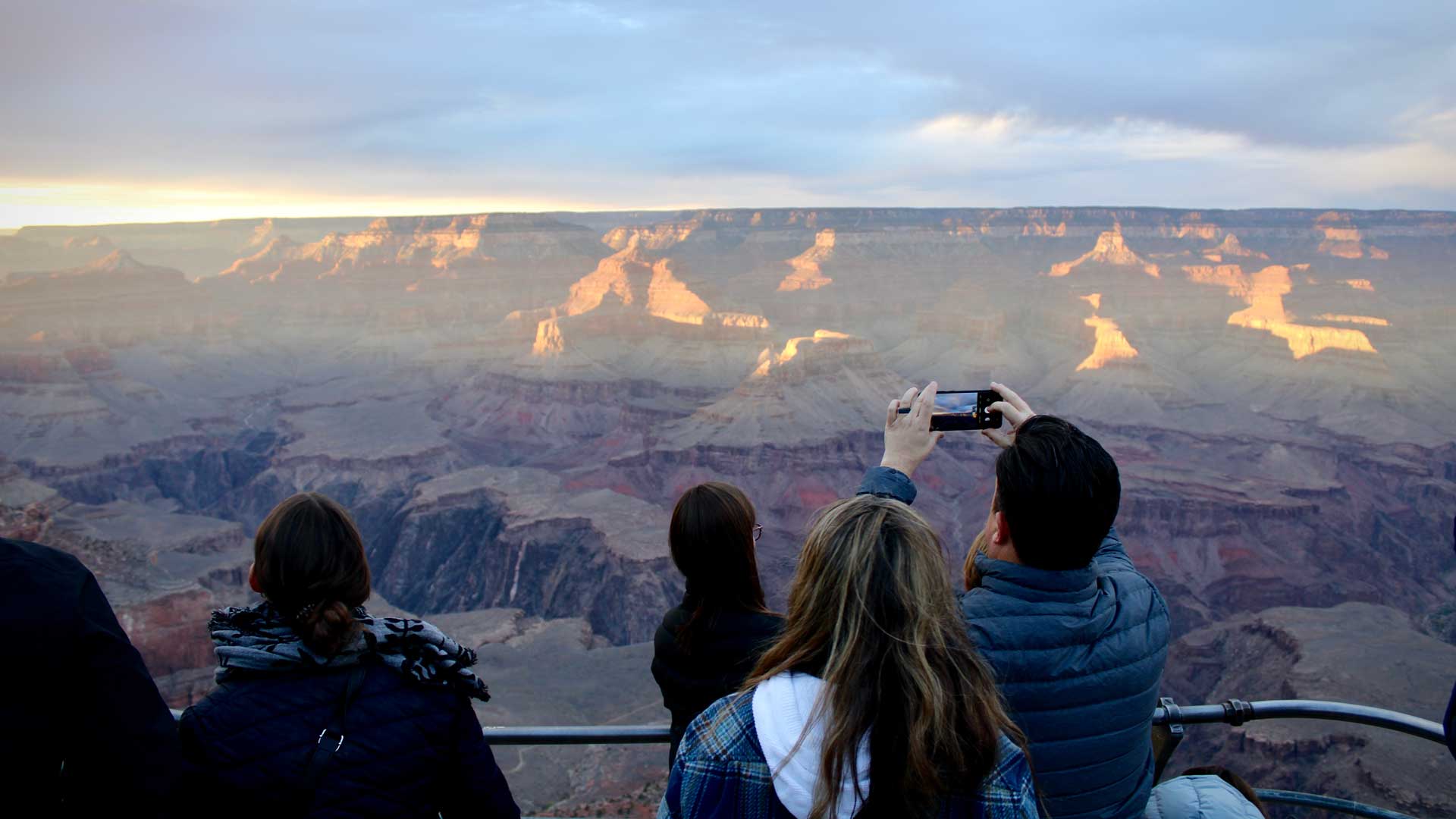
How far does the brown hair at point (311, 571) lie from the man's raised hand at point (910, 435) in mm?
2079

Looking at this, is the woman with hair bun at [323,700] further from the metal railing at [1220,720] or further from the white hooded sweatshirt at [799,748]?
the white hooded sweatshirt at [799,748]

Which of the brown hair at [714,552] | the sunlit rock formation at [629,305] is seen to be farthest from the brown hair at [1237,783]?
the sunlit rock formation at [629,305]

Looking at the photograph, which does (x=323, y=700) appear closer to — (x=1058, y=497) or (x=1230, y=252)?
(x=1058, y=497)

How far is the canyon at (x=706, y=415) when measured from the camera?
28047 mm

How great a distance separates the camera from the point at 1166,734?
4070 mm

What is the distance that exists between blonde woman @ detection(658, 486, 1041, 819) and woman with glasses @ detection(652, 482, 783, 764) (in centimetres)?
157

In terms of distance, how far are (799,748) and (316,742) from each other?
1804 millimetres


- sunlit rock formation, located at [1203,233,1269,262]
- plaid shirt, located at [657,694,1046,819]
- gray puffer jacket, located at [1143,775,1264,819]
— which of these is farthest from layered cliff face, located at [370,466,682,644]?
sunlit rock formation, located at [1203,233,1269,262]

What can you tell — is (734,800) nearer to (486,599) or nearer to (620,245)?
(486,599)

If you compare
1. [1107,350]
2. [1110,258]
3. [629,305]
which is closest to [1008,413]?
[1107,350]

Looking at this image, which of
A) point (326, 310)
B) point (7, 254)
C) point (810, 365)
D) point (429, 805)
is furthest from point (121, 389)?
point (429, 805)

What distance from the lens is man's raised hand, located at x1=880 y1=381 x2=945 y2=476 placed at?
365 cm

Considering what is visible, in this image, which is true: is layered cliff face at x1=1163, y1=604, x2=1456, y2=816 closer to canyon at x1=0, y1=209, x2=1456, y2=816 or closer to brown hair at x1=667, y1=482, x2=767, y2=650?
canyon at x1=0, y1=209, x2=1456, y2=816

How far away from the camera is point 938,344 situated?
A: 8819cm
